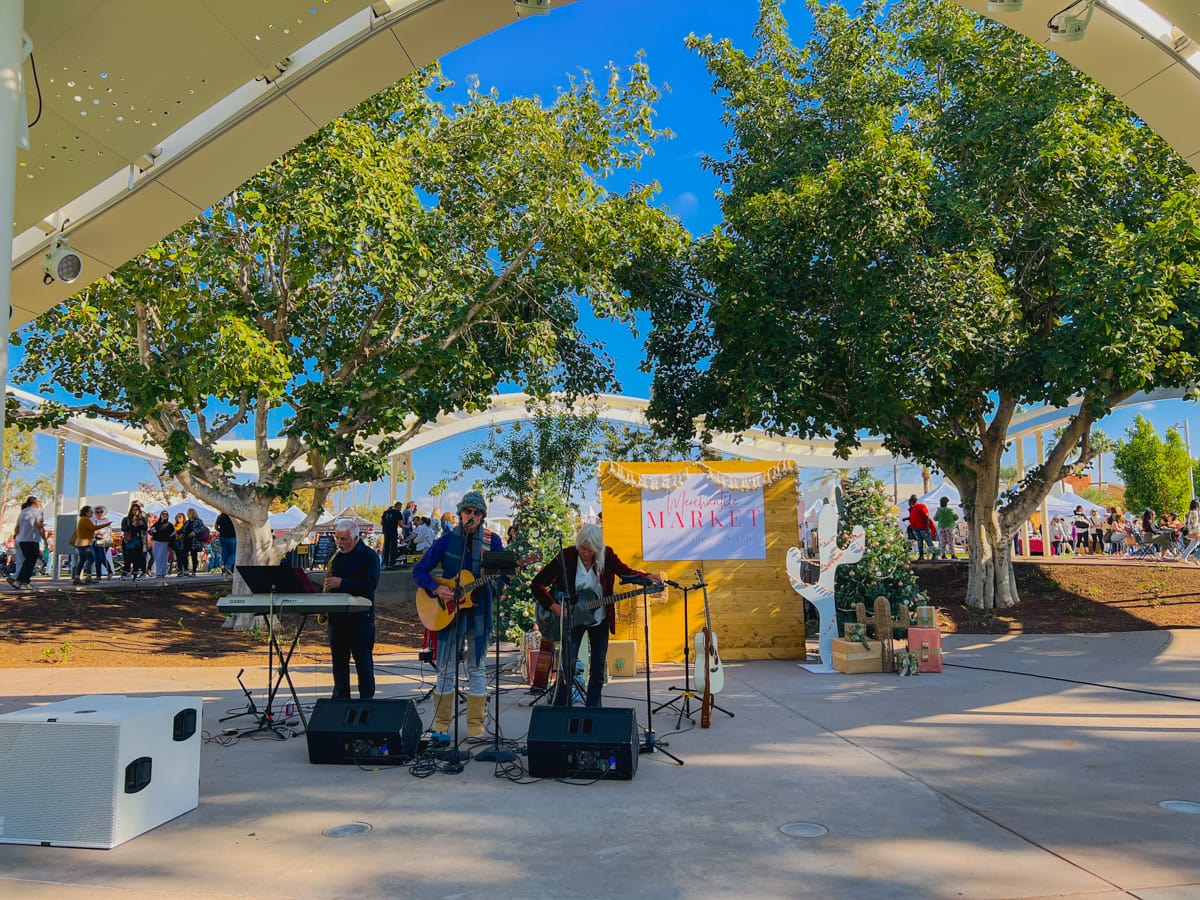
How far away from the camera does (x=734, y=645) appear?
35.7 feet

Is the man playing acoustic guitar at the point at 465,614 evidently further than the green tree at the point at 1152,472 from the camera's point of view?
No

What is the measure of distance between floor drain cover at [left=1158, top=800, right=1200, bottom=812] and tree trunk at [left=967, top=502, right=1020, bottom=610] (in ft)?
34.3

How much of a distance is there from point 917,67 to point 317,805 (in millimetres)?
15796

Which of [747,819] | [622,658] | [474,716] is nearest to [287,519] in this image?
[622,658]

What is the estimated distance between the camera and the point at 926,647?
32.0 ft

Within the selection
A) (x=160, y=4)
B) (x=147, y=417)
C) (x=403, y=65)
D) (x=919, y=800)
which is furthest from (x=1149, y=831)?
(x=147, y=417)

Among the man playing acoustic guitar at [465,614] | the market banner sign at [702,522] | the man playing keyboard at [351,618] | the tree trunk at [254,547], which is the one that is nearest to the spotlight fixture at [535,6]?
the man playing acoustic guitar at [465,614]

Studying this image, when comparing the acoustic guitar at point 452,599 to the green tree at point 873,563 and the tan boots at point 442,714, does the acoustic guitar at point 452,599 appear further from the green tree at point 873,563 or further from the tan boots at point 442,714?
the green tree at point 873,563

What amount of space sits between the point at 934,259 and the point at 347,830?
432 inches

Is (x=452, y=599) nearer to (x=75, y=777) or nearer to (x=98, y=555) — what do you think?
(x=75, y=777)

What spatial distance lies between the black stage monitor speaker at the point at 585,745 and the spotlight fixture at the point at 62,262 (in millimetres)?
4468

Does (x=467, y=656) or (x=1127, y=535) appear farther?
(x=1127, y=535)

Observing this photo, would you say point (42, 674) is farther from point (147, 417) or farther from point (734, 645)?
point (734, 645)

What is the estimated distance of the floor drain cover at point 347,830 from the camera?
4438mm
